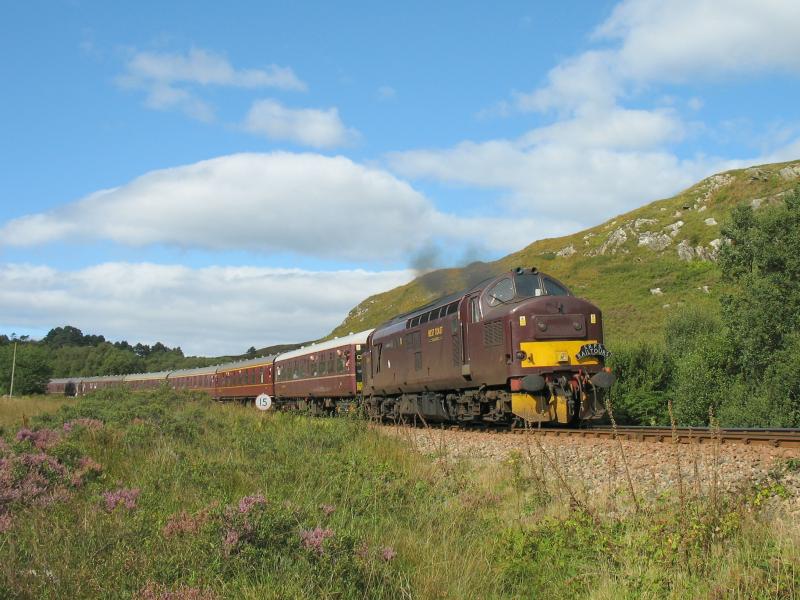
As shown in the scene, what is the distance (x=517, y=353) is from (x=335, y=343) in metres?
18.7

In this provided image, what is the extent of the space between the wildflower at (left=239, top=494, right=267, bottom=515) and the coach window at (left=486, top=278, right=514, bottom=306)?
42.0ft

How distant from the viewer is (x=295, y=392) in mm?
41594

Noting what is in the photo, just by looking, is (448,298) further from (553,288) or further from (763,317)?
(763,317)

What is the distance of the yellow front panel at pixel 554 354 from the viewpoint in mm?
18391

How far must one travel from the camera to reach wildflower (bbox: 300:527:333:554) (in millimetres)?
6827

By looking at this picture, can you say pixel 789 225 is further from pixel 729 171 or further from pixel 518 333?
pixel 729 171

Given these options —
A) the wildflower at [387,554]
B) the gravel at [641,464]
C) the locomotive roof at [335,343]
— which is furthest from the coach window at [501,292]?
the wildflower at [387,554]

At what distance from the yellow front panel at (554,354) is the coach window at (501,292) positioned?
172 cm

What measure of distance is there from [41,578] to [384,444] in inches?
374

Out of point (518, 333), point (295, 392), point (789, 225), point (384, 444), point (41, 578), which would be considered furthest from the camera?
Answer: point (295, 392)

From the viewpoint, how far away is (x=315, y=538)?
273 inches

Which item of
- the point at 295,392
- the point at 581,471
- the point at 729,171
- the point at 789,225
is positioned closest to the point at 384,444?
the point at 581,471

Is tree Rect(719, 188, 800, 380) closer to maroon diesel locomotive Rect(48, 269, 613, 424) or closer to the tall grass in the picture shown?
maroon diesel locomotive Rect(48, 269, 613, 424)

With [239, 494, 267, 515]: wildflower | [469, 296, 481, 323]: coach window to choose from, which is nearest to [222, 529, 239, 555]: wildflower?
[239, 494, 267, 515]: wildflower
